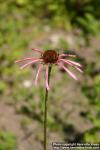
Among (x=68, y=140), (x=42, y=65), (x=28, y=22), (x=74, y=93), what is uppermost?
(x=28, y=22)

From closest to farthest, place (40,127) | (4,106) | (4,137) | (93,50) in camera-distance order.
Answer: (4,137) → (40,127) → (4,106) → (93,50)

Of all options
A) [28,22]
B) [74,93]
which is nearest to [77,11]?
[28,22]

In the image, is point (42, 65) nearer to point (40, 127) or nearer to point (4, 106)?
point (40, 127)

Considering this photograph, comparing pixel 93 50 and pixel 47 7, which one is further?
pixel 47 7

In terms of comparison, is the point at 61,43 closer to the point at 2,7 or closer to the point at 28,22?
the point at 28,22

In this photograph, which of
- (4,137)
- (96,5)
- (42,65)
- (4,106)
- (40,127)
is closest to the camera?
(42,65)

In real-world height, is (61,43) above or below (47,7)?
below
